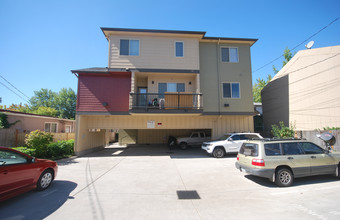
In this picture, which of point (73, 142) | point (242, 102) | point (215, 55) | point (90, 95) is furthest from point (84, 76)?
point (242, 102)

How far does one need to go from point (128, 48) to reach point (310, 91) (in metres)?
14.1

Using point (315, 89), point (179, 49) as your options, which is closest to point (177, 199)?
point (179, 49)

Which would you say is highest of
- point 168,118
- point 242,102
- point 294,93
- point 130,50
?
point 130,50

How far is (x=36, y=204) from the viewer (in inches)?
160

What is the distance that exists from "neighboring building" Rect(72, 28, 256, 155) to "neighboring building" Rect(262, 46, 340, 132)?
3.54 meters

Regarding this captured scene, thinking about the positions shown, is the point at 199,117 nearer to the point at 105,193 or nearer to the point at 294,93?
the point at 294,93

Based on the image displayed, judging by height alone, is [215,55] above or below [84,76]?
above

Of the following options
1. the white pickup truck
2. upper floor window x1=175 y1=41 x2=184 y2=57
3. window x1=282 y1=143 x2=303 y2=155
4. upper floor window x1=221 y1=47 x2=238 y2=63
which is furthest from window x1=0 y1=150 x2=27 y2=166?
upper floor window x1=221 y1=47 x2=238 y2=63

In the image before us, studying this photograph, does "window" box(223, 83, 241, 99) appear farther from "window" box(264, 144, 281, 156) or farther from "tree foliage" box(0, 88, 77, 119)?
"tree foliage" box(0, 88, 77, 119)

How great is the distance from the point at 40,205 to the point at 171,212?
3365 millimetres

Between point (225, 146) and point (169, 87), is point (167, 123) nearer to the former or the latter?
point (169, 87)

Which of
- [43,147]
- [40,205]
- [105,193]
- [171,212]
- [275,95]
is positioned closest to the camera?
[171,212]

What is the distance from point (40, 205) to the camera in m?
4.01

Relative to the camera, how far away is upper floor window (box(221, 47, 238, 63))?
43.5ft
